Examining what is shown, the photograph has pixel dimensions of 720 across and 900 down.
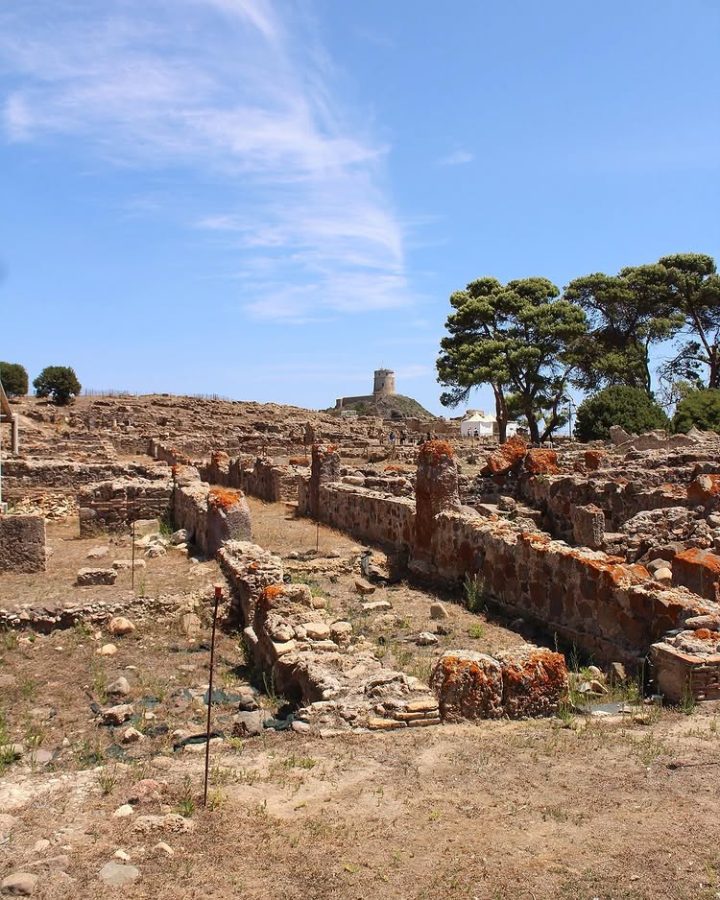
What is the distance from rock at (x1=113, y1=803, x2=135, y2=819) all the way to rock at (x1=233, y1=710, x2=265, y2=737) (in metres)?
1.61

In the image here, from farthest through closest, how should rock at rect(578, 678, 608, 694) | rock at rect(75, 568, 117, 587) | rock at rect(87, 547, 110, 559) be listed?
1. rock at rect(87, 547, 110, 559)
2. rock at rect(75, 568, 117, 587)
3. rock at rect(578, 678, 608, 694)

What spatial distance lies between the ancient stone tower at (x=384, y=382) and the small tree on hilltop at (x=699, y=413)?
7030cm

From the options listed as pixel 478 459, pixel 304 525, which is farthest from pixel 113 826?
pixel 478 459

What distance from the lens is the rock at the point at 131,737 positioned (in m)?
Answer: 6.19

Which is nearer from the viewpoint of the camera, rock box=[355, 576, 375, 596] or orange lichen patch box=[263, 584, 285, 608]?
orange lichen patch box=[263, 584, 285, 608]

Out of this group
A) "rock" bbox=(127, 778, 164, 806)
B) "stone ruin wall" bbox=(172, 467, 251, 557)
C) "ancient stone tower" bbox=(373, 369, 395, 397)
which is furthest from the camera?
"ancient stone tower" bbox=(373, 369, 395, 397)

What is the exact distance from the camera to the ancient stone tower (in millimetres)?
105375

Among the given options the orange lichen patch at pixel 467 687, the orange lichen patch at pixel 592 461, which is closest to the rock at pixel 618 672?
the orange lichen patch at pixel 467 687

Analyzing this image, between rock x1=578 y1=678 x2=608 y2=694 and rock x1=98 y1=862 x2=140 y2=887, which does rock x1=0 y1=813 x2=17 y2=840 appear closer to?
Answer: rock x1=98 y1=862 x2=140 y2=887

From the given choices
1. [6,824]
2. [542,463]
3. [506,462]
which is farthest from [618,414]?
[6,824]

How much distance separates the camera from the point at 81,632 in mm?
9328

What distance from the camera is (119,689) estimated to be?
7.48 m

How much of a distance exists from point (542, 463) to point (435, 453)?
3.72 metres

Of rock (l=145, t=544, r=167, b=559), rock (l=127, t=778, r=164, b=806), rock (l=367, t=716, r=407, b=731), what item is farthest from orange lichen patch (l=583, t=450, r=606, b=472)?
rock (l=127, t=778, r=164, b=806)
